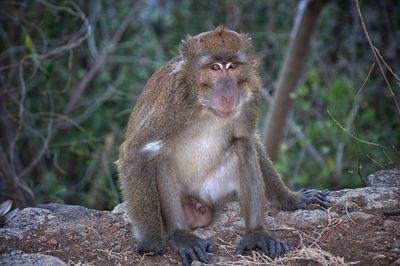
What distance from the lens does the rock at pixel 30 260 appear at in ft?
13.7

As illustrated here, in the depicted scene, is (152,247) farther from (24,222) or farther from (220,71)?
(220,71)

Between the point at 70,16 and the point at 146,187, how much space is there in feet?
18.8

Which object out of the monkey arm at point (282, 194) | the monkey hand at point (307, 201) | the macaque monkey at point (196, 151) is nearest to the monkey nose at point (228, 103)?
the macaque monkey at point (196, 151)

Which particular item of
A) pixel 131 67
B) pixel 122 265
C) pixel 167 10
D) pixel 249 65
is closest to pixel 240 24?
pixel 167 10

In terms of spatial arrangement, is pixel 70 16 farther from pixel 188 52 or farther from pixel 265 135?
pixel 188 52

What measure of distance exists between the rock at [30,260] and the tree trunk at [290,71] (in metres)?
5.03

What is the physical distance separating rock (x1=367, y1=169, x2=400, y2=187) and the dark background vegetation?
2247 millimetres

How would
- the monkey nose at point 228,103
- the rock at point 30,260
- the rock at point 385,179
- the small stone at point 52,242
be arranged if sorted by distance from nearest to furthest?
the rock at point 30,260 < the monkey nose at point 228,103 < the small stone at point 52,242 < the rock at point 385,179

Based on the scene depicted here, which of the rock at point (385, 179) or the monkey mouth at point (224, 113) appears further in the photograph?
the rock at point (385, 179)

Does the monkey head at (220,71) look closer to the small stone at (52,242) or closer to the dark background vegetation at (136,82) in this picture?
the small stone at (52,242)

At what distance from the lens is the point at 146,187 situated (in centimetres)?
465

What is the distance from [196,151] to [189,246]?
78cm

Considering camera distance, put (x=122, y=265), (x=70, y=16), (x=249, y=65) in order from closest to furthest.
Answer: (x=122, y=265)
(x=249, y=65)
(x=70, y=16)

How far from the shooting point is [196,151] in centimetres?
490
